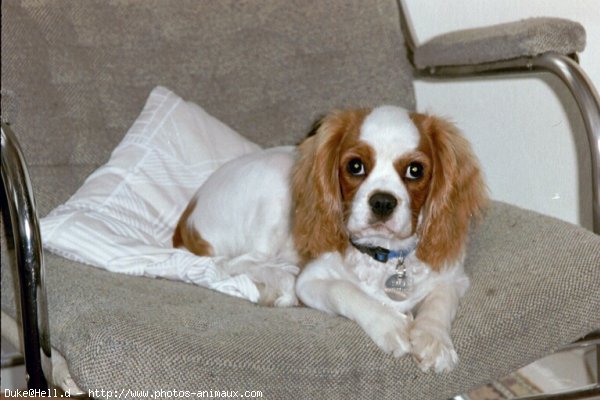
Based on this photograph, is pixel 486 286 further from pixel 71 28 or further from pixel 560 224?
pixel 71 28

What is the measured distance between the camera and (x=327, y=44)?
224 centimetres

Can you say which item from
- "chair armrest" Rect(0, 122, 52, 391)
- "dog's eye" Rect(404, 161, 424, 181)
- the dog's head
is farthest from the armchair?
"dog's eye" Rect(404, 161, 424, 181)

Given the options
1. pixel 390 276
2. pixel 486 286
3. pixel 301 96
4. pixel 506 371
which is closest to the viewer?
pixel 506 371

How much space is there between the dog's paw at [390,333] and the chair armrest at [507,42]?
639 millimetres

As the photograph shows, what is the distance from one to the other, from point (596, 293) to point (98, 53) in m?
1.27

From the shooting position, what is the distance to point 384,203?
4.89 feet

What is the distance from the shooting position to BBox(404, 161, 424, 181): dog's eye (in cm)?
157

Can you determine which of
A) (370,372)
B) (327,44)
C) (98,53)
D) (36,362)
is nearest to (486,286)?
(370,372)

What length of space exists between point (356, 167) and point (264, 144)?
649mm

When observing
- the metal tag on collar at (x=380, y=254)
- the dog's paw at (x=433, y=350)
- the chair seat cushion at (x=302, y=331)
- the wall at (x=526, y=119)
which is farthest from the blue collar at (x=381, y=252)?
the wall at (x=526, y=119)

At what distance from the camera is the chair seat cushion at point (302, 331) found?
1.22m

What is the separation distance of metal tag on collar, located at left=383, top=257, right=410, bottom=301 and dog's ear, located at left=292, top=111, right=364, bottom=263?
0.37 feet

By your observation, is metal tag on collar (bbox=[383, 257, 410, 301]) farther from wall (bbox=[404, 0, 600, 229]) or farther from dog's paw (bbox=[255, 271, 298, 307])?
wall (bbox=[404, 0, 600, 229])

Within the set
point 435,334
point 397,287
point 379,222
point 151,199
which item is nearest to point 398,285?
point 397,287
